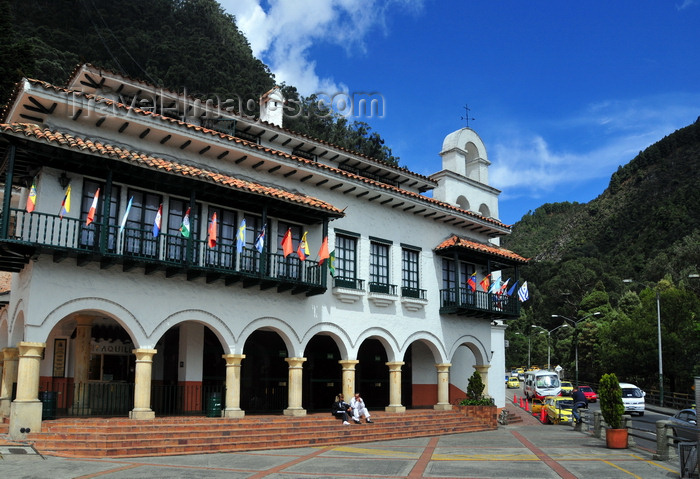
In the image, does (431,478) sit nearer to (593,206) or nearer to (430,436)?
(430,436)

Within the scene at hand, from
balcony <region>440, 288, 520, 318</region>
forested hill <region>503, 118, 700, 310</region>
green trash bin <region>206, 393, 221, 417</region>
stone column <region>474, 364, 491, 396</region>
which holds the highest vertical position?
forested hill <region>503, 118, 700, 310</region>

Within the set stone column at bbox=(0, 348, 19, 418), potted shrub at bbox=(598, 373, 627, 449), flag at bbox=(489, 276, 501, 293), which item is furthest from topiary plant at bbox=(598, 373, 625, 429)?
stone column at bbox=(0, 348, 19, 418)

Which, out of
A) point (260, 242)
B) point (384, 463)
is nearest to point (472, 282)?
point (260, 242)

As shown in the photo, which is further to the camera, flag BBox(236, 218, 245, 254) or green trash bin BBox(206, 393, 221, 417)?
flag BBox(236, 218, 245, 254)

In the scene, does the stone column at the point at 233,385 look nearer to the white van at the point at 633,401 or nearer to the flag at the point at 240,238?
the flag at the point at 240,238

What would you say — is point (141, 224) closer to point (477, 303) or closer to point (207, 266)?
point (207, 266)

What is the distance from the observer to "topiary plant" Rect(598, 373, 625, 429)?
19.4 metres

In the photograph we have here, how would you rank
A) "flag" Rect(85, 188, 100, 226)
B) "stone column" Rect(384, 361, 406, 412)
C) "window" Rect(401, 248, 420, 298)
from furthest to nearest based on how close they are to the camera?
"window" Rect(401, 248, 420, 298)
"stone column" Rect(384, 361, 406, 412)
"flag" Rect(85, 188, 100, 226)

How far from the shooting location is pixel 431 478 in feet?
44.9

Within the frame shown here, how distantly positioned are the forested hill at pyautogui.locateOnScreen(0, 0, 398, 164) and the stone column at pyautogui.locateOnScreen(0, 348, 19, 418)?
32.8m

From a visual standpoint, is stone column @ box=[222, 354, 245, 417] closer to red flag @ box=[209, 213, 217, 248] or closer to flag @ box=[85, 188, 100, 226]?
red flag @ box=[209, 213, 217, 248]

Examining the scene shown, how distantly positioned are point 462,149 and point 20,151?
22.7 metres

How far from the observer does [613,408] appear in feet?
64.0

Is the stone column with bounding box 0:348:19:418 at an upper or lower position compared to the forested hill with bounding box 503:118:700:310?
lower
